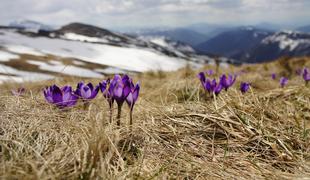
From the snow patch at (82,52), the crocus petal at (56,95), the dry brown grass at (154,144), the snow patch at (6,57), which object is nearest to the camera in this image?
the dry brown grass at (154,144)

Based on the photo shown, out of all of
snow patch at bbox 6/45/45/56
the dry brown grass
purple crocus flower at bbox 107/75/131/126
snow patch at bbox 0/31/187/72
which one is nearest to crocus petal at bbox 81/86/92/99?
the dry brown grass

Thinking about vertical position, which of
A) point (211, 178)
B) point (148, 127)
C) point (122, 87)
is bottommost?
point (211, 178)

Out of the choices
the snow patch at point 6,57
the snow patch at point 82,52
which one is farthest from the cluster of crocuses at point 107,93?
the snow patch at point 82,52

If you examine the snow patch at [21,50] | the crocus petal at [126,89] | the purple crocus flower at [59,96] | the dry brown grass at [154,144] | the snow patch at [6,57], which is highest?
the snow patch at [21,50]

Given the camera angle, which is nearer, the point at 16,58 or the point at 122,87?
the point at 122,87

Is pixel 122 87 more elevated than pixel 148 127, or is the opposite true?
pixel 122 87

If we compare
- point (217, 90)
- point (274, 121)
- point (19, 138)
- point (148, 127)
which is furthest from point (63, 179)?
point (217, 90)

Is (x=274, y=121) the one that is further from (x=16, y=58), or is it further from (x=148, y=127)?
(x=16, y=58)

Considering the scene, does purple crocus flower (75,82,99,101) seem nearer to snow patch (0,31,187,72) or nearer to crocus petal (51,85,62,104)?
crocus petal (51,85,62,104)

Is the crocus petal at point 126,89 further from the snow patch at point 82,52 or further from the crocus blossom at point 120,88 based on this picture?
the snow patch at point 82,52
